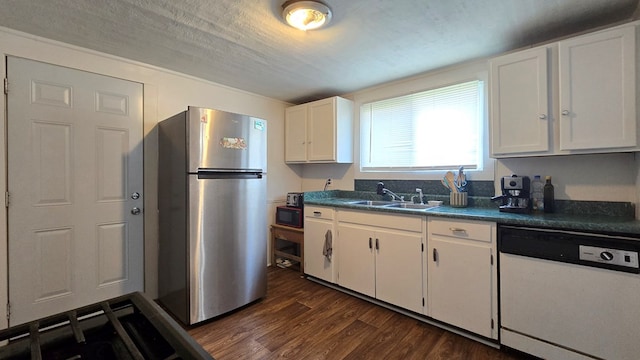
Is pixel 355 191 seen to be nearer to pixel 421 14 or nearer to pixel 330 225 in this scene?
pixel 330 225

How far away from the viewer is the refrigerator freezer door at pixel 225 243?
2.18 metres

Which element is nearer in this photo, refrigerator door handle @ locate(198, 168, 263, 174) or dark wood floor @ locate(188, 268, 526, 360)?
dark wood floor @ locate(188, 268, 526, 360)

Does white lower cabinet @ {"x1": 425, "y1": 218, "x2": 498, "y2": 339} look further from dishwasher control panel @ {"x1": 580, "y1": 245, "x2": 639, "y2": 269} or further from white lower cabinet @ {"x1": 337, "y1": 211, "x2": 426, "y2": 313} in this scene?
dishwasher control panel @ {"x1": 580, "y1": 245, "x2": 639, "y2": 269}

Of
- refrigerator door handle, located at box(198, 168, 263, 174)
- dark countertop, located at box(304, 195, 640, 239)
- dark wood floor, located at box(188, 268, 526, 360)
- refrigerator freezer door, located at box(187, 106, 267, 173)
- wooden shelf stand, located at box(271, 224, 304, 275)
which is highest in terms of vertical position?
refrigerator freezer door, located at box(187, 106, 267, 173)

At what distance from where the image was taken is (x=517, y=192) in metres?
2.07

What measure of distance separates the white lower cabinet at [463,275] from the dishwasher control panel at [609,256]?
1.48 feet

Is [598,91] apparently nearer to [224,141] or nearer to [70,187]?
[224,141]

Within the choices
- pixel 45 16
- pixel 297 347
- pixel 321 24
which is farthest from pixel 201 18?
pixel 297 347

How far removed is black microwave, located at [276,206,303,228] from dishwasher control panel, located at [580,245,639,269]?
2.41 meters

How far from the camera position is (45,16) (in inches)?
70.0

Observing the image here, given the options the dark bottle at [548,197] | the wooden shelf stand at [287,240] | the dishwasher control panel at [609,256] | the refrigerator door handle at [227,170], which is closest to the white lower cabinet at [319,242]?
the wooden shelf stand at [287,240]

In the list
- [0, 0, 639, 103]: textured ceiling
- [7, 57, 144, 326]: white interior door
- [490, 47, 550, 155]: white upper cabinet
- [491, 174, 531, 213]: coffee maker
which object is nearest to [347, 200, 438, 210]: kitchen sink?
[491, 174, 531, 213]: coffee maker

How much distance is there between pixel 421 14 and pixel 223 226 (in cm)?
211

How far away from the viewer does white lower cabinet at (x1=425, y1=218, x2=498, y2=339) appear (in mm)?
1900
